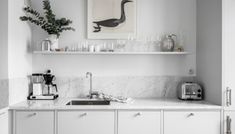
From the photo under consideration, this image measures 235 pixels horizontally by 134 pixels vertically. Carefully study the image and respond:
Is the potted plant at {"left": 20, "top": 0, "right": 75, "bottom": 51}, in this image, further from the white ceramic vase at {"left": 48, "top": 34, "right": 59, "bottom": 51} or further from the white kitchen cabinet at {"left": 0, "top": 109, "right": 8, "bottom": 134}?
the white kitchen cabinet at {"left": 0, "top": 109, "right": 8, "bottom": 134}

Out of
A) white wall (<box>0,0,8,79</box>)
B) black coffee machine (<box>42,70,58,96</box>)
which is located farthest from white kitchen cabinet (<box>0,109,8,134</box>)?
black coffee machine (<box>42,70,58,96</box>)

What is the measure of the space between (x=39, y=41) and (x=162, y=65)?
5.73ft

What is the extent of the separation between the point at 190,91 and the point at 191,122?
56 cm

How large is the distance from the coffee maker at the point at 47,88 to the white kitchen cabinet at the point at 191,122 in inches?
59.6

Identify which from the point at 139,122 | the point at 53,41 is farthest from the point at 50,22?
the point at 139,122

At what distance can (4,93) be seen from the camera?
2.77 meters

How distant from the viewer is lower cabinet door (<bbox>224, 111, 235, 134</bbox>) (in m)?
2.87

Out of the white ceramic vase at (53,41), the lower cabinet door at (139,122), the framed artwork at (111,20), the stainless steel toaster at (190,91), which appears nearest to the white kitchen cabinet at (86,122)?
the lower cabinet door at (139,122)

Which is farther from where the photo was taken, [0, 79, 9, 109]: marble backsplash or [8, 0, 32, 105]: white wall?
[8, 0, 32, 105]: white wall

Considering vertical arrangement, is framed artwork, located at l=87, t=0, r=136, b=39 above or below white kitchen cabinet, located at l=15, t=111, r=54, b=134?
above

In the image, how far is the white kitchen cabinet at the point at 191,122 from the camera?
2891 mm

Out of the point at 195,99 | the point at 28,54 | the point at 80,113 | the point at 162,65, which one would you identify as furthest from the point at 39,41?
the point at 195,99

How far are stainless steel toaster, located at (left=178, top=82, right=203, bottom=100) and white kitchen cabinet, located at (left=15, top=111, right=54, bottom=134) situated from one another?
168 centimetres

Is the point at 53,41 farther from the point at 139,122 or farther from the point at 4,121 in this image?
the point at 139,122
